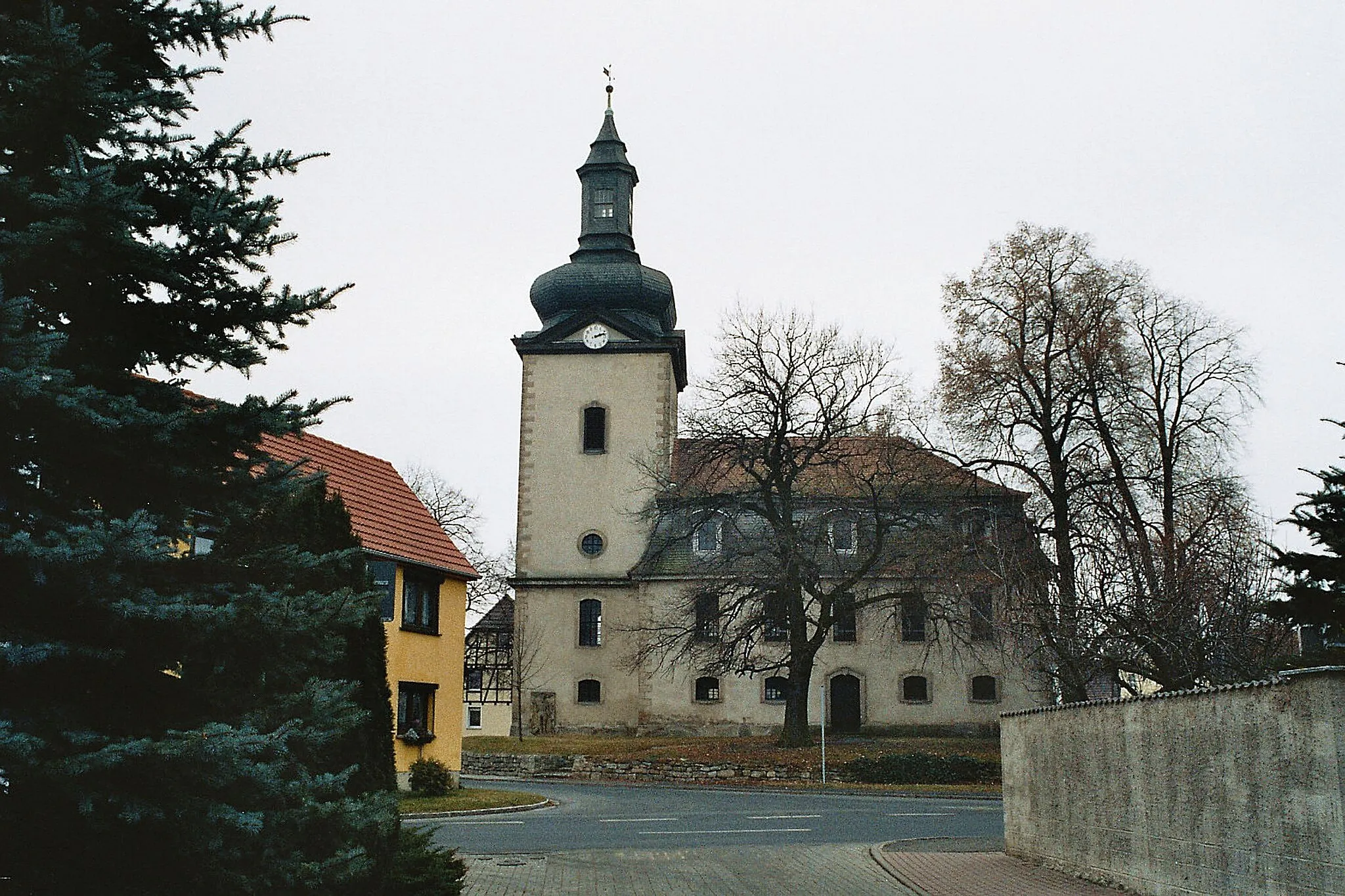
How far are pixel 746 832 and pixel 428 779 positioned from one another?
7.52 metres

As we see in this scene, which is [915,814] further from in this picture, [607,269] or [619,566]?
[607,269]

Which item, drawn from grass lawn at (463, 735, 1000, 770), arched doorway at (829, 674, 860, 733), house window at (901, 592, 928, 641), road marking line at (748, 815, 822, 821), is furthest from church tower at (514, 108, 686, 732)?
road marking line at (748, 815, 822, 821)

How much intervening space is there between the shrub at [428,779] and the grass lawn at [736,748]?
33.5 ft

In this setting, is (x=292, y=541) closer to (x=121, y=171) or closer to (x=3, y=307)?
(x=121, y=171)

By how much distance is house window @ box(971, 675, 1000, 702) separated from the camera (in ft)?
148

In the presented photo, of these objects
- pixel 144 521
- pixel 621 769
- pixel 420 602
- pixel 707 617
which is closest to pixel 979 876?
pixel 144 521

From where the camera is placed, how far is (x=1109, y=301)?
3216 cm

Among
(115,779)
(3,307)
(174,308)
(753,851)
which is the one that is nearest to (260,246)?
(174,308)

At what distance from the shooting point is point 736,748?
1405 inches

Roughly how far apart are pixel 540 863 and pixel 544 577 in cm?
3194

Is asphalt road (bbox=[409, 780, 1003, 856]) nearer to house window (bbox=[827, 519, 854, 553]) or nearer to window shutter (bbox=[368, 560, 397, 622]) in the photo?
window shutter (bbox=[368, 560, 397, 622])

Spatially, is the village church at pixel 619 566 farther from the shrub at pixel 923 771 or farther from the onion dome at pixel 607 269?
the shrub at pixel 923 771

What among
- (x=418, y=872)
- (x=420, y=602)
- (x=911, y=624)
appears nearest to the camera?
(x=418, y=872)

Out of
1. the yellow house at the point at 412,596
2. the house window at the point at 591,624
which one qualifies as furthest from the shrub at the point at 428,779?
the house window at the point at 591,624
